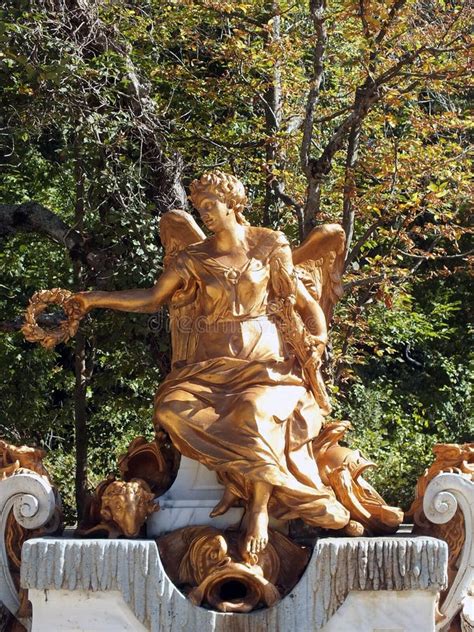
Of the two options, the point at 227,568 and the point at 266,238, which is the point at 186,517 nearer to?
the point at 227,568

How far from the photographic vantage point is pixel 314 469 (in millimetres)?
8172

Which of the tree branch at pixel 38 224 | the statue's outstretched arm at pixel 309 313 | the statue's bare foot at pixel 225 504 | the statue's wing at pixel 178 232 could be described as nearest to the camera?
the statue's bare foot at pixel 225 504

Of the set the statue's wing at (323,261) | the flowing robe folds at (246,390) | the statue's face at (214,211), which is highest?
the statue's face at (214,211)

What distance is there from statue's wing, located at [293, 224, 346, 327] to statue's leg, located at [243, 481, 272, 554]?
151 cm

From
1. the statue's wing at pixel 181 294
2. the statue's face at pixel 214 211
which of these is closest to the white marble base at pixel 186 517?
the statue's wing at pixel 181 294

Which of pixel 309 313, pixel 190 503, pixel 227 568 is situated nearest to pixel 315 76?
pixel 309 313

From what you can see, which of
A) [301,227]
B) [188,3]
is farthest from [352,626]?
[188,3]

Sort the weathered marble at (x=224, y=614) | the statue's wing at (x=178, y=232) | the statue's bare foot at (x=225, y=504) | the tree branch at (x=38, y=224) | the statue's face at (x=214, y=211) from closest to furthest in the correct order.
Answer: the weathered marble at (x=224, y=614) → the statue's bare foot at (x=225, y=504) → the statue's face at (x=214, y=211) → the statue's wing at (x=178, y=232) → the tree branch at (x=38, y=224)

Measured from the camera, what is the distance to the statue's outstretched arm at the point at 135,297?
8.62 m

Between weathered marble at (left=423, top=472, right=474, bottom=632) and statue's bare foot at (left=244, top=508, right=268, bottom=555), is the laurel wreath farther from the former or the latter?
weathered marble at (left=423, top=472, right=474, bottom=632)

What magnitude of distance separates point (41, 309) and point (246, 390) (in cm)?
134

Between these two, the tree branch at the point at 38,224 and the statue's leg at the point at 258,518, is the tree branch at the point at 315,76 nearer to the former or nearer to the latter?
the tree branch at the point at 38,224

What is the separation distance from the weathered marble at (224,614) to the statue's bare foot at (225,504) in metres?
0.53

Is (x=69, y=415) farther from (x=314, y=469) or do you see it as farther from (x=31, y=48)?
(x=314, y=469)
